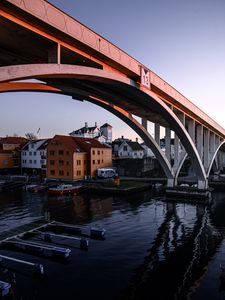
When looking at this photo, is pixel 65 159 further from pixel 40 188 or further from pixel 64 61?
pixel 64 61

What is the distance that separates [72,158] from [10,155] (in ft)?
74.9

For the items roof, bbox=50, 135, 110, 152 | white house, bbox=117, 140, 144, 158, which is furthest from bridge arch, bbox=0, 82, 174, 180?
white house, bbox=117, 140, 144, 158

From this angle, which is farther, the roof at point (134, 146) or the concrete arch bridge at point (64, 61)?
the roof at point (134, 146)

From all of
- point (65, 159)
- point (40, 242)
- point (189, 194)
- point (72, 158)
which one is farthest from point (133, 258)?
point (65, 159)

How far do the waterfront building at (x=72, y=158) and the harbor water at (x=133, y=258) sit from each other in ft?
67.8

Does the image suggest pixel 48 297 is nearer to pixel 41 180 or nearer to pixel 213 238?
pixel 213 238

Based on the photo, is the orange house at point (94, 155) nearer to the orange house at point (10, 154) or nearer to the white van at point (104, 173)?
the white van at point (104, 173)

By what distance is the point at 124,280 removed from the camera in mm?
15781

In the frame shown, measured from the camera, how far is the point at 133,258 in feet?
62.2

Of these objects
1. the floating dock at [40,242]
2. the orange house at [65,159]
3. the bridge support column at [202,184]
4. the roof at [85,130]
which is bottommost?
the floating dock at [40,242]

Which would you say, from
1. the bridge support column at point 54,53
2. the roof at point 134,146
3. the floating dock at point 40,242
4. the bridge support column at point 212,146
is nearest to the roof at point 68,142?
the bridge support column at point 212,146

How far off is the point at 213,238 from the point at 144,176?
4376 cm

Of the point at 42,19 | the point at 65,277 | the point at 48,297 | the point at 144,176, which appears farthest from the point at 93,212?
the point at 144,176

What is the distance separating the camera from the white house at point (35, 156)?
6575 centimetres
